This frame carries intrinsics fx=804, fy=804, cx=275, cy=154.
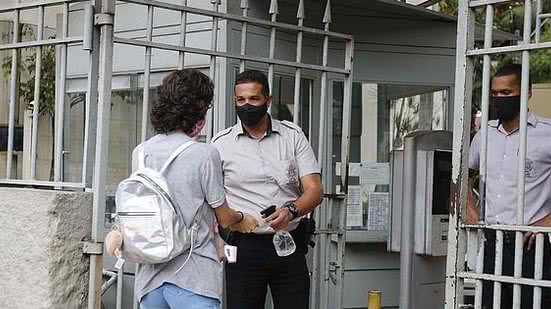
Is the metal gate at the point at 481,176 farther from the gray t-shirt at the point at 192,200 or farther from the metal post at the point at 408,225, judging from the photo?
the metal post at the point at 408,225

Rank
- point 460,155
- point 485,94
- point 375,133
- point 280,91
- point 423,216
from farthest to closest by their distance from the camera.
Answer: point 375,133
point 280,91
point 423,216
point 460,155
point 485,94

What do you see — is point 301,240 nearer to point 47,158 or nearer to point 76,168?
point 47,158

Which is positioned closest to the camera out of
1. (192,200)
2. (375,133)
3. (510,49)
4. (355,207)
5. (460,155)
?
(192,200)

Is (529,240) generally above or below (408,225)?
above

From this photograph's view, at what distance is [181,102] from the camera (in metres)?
3.43

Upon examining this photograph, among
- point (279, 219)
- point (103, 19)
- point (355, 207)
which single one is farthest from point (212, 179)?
point (355, 207)

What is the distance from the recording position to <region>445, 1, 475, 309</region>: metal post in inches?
151

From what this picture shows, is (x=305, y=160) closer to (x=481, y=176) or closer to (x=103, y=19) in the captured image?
(x=481, y=176)

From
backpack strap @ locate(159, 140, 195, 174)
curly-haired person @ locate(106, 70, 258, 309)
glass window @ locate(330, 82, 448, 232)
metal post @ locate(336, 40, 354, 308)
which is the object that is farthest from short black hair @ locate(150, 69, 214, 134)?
glass window @ locate(330, 82, 448, 232)

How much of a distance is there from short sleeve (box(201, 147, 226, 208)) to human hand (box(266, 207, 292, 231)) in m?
0.70

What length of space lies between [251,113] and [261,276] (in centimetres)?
88

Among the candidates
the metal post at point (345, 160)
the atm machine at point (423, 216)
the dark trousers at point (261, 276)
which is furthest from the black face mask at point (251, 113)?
the atm machine at point (423, 216)

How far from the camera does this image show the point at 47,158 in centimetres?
554

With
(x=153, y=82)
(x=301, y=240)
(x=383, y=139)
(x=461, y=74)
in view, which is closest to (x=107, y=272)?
(x=153, y=82)
